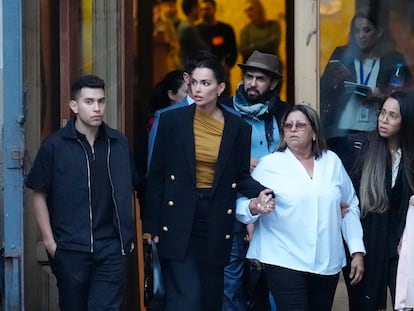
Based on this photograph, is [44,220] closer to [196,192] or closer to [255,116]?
[196,192]

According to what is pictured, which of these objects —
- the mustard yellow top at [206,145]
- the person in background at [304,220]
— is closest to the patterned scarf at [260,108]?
the person in background at [304,220]

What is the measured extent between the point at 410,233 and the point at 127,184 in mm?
1712

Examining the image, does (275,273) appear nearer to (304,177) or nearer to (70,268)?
(304,177)

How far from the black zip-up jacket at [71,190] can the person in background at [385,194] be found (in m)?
1.52

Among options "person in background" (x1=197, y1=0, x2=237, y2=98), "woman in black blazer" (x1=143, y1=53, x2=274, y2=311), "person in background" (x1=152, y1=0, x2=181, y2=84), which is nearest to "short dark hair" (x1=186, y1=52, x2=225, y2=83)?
"woman in black blazer" (x1=143, y1=53, x2=274, y2=311)

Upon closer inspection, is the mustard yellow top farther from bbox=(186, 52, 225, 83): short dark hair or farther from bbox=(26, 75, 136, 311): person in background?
bbox=(26, 75, 136, 311): person in background

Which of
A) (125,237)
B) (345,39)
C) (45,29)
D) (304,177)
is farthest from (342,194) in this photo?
(45,29)

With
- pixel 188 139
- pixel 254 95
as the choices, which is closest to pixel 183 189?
pixel 188 139

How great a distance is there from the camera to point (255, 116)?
7.57 m

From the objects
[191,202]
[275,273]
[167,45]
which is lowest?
[275,273]

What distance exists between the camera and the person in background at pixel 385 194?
693 cm

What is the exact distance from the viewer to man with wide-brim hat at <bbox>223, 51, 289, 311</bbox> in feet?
24.5

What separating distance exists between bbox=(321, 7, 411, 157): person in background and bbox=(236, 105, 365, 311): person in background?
156 centimetres

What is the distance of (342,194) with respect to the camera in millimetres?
6848
